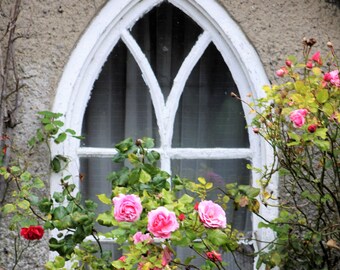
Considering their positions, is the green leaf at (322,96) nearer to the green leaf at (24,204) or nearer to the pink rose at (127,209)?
the pink rose at (127,209)

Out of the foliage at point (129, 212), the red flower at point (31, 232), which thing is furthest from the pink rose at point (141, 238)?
the red flower at point (31, 232)

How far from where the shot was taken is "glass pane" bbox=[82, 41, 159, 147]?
391 centimetres

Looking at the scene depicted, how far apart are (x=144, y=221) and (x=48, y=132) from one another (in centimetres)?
79

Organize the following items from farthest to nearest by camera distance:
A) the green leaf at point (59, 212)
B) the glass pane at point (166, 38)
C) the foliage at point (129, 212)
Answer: the glass pane at point (166, 38) → the green leaf at point (59, 212) → the foliage at point (129, 212)

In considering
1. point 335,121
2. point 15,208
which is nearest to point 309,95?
point 335,121

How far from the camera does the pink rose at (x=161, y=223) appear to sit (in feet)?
9.96

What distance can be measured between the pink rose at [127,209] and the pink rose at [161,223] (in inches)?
2.5

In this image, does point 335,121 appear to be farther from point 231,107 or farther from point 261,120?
point 231,107

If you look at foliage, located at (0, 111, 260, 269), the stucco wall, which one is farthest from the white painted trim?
the stucco wall

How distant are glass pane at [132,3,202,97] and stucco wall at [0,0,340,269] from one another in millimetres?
230

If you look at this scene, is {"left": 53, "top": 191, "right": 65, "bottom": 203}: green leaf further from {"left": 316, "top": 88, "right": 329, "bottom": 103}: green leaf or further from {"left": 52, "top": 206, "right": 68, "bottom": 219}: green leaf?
{"left": 316, "top": 88, "right": 329, "bottom": 103}: green leaf

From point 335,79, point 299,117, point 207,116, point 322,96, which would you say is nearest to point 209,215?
point 299,117

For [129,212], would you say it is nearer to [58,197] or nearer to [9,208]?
[58,197]

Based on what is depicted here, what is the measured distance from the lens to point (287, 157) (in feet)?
11.1
